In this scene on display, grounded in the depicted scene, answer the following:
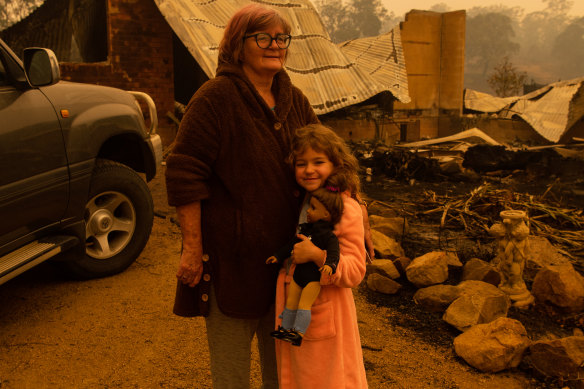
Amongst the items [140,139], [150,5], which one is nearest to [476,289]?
[140,139]

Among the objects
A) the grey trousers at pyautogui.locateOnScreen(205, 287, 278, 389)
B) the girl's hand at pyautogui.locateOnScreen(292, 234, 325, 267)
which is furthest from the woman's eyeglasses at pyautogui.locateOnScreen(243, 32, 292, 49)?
the grey trousers at pyautogui.locateOnScreen(205, 287, 278, 389)

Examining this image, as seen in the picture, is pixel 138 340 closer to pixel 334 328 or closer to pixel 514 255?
pixel 334 328

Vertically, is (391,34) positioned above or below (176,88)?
above

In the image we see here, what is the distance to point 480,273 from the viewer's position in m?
4.28

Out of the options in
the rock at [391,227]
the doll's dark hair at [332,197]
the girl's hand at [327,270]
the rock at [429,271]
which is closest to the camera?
the girl's hand at [327,270]

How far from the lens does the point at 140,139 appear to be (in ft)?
15.1

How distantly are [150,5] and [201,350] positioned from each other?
8058mm

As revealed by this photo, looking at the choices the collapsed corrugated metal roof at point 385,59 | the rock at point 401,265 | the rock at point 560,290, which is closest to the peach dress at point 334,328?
the rock at point 560,290

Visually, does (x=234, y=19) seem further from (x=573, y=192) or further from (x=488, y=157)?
(x=488, y=157)

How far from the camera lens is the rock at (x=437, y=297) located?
3.92 meters

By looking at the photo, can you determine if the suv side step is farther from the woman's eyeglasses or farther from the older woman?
the woman's eyeglasses

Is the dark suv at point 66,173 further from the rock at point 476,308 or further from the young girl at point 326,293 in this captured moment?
the rock at point 476,308

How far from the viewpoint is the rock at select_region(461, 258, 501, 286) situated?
166 inches

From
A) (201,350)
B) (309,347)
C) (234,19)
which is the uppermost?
(234,19)
